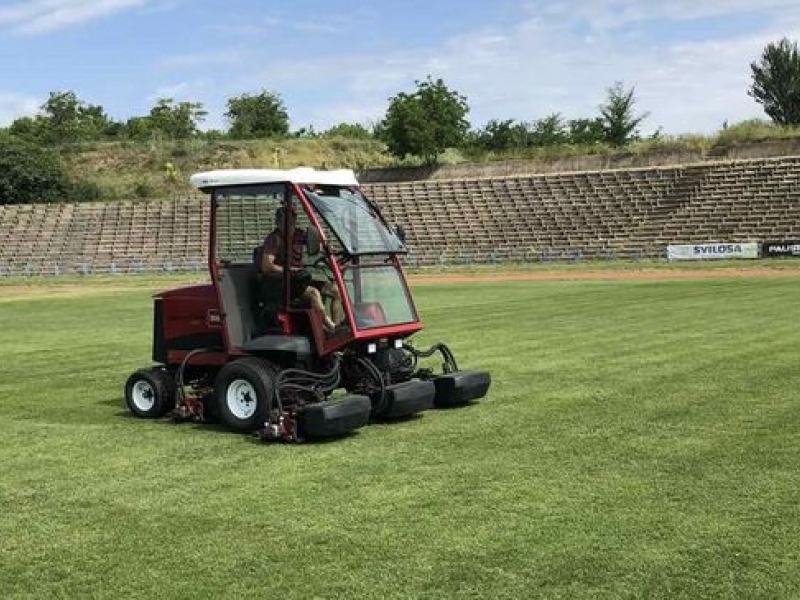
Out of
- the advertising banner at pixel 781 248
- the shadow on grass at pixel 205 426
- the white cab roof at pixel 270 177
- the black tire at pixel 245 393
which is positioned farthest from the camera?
the advertising banner at pixel 781 248

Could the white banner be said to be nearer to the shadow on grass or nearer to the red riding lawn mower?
the red riding lawn mower

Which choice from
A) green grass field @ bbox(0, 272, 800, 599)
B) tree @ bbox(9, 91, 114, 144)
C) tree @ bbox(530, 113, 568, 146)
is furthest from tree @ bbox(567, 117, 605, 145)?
green grass field @ bbox(0, 272, 800, 599)

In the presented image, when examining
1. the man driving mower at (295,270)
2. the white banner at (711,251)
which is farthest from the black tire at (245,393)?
the white banner at (711,251)

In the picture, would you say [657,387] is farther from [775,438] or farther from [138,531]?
[138,531]

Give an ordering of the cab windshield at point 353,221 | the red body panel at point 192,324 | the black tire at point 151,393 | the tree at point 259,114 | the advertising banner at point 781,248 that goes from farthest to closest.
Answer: the tree at point 259,114 < the advertising banner at point 781,248 < the black tire at point 151,393 < the red body panel at point 192,324 < the cab windshield at point 353,221

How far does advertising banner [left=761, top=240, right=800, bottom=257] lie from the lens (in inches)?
1977

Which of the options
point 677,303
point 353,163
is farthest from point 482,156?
point 677,303

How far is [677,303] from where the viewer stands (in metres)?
25.6

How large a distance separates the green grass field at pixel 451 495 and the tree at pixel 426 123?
6830 centimetres

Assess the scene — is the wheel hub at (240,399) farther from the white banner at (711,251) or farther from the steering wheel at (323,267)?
the white banner at (711,251)

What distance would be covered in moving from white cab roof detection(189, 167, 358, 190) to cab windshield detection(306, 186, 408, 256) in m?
0.12

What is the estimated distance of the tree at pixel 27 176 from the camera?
81.1 meters

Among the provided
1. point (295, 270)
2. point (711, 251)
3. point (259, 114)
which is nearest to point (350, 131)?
point (259, 114)

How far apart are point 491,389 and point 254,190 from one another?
3922 mm
